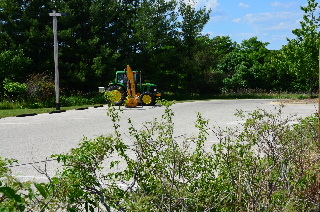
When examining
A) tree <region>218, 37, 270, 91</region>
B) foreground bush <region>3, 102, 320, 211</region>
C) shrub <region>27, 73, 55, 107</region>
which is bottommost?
foreground bush <region>3, 102, 320, 211</region>

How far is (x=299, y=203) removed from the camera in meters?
3.60

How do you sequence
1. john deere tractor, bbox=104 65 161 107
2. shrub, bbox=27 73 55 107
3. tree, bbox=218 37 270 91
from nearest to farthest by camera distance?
john deere tractor, bbox=104 65 161 107 < shrub, bbox=27 73 55 107 < tree, bbox=218 37 270 91

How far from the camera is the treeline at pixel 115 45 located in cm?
3362

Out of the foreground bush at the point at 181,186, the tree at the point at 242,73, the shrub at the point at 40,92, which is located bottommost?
the foreground bush at the point at 181,186

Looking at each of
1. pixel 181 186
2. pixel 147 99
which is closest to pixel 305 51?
pixel 147 99

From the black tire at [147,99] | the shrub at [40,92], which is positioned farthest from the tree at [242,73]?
the shrub at [40,92]

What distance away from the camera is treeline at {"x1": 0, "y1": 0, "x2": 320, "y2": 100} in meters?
33.6

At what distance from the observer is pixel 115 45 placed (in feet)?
119

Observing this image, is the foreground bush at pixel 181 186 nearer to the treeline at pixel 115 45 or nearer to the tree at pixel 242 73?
the treeline at pixel 115 45

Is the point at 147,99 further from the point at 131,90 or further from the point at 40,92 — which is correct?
the point at 40,92

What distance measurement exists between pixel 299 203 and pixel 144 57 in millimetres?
35422

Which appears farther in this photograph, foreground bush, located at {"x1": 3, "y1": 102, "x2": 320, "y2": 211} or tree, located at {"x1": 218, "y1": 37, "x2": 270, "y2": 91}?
tree, located at {"x1": 218, "y1": 37, "x2": 270, "y2": 91}

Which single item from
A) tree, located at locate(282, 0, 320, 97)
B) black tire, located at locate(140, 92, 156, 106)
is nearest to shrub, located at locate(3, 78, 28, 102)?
black tire, located at locate(140, 92, 156, 106)

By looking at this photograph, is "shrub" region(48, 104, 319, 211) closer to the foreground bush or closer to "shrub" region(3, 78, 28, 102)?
the foreground bush
